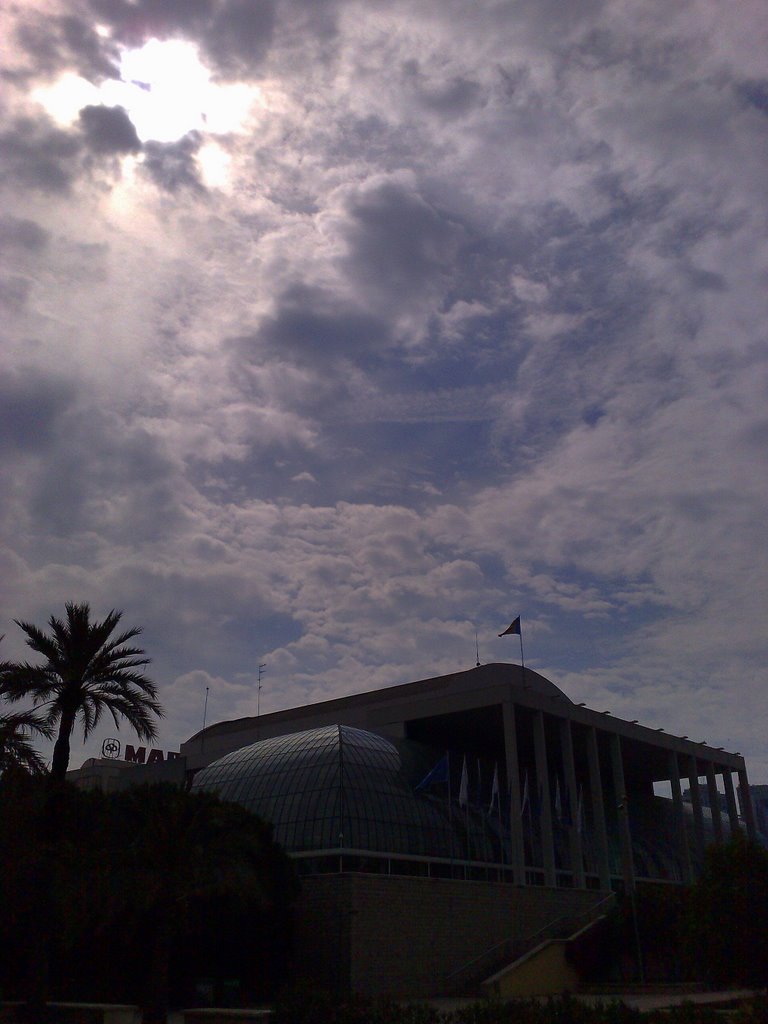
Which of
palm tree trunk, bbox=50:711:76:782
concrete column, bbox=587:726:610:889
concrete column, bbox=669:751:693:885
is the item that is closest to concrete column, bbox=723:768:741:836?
concrete column, bbox=669:751:693:885

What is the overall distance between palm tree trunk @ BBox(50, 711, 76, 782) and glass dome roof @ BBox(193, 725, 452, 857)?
16.2m

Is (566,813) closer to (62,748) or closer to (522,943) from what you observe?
(522,943)

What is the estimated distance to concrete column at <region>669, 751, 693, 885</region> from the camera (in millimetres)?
72125

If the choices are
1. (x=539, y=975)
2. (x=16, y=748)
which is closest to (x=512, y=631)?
(x=539, y=975)

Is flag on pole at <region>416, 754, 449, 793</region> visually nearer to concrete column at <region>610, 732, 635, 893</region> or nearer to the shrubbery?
concrete column at <region>610, 732, 635, 893</region>

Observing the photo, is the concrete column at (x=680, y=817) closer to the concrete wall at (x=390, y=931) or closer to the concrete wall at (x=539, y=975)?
the concrete wall at (x=539, y=975)

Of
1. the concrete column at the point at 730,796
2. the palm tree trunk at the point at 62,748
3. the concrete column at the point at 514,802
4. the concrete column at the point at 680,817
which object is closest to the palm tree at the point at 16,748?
the palm tree trunk at the point at 62,748

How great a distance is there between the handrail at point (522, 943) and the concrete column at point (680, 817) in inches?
882

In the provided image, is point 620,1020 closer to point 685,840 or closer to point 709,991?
point 709,991

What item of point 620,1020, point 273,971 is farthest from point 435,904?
point 620,1020

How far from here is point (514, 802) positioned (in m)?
54.4

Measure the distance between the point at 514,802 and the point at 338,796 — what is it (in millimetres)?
11711

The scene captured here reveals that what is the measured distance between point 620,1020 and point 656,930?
30.9 m

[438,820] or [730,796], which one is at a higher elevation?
[730,796]
